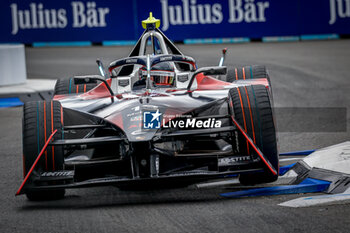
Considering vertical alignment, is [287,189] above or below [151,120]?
below

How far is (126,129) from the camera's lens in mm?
6176

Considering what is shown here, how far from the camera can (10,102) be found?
45.8ft

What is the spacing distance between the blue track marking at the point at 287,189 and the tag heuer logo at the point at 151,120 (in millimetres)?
848

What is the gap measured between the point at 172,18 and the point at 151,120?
1797 centimetres

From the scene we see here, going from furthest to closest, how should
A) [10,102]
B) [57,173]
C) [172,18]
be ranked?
[172,18] → [10,102] → [57,173]

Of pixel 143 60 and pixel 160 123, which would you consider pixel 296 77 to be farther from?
pixel 160 123

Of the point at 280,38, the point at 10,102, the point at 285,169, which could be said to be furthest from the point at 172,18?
the point at 285,169

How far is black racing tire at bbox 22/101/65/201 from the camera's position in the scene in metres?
6.19

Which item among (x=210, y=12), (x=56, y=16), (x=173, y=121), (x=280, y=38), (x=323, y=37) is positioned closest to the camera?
(x=173, y=121)

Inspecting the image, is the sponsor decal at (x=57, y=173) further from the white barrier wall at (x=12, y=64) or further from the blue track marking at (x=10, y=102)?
the white barrier wall at (x=12, y=64)

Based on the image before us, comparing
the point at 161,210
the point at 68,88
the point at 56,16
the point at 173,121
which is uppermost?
the point at 56,16

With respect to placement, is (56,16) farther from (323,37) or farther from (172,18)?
(323,37)

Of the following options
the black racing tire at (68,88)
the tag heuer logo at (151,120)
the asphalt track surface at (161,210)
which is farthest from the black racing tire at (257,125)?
the black racing tire at (68,88)

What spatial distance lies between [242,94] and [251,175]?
77cm
